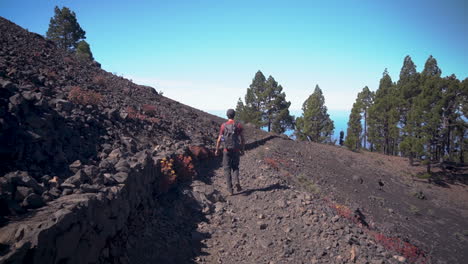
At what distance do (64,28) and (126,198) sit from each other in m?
38.0

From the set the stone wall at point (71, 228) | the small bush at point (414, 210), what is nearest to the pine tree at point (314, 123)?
the small bush at point (414, 210)

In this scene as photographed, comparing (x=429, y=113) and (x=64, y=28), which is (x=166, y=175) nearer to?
(x=429, y=113)

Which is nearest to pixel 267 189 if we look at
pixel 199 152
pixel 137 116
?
pixel 199 152

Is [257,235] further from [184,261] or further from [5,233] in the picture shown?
[5,233]

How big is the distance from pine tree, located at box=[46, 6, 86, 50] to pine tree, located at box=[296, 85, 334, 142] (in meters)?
34.6

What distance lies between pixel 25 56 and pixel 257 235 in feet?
35.7

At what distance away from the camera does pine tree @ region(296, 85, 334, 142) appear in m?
39.1

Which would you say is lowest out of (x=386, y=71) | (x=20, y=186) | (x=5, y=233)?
(x=5, y=233)

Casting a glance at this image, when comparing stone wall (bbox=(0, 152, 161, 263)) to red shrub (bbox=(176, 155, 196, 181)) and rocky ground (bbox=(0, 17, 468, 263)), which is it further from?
red shrub (bbox=(176, 155, 196, 181))

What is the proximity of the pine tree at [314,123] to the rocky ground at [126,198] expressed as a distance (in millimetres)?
27451

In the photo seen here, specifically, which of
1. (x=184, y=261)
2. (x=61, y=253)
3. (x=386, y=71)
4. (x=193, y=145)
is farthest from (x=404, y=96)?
(x=61, y=253)

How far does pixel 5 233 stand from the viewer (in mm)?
2814

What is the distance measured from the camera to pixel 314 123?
39156 mm

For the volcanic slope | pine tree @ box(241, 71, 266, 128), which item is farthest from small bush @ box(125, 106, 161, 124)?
pine tree @ box(241, 71, 266, 128)
